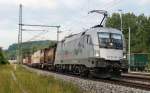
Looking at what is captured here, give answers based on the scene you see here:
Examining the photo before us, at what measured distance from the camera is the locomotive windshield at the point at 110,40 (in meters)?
26.0

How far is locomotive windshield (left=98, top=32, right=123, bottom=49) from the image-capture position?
25969 mm

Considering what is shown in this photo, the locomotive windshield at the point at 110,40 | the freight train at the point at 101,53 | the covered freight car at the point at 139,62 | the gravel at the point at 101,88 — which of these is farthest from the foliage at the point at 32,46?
the gravel at the point at 101,88

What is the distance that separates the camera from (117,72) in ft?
84.8

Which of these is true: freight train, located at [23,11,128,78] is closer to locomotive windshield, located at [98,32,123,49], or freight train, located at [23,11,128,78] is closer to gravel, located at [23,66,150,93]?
locomotive windshield, located at [98,32,123,49]

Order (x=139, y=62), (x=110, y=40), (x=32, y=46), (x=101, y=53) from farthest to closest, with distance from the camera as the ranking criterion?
(x=32, y=46), (x=139, y=62), (x=110, y=40), (x=101, y=53)

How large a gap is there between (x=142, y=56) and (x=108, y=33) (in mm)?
33299

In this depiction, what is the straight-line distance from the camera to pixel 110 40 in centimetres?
2630

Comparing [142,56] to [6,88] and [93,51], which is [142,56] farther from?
[6,88]

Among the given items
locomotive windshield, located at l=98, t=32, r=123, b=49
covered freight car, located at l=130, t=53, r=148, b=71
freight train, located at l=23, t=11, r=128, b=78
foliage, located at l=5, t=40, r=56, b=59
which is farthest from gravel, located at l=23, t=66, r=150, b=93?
foliage, located at l=5, t=40, r=56, b=59

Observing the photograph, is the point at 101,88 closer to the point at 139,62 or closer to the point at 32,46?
the point at 139,62

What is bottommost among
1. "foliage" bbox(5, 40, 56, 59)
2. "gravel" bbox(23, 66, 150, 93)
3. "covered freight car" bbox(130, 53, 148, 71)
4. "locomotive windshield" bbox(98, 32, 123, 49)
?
"gravel" bbox(23, 66, 150, 93)

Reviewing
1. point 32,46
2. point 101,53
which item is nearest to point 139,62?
point 101,53

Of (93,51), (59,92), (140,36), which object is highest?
(140,36)

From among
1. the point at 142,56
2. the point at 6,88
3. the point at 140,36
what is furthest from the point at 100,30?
the point at 140,36
